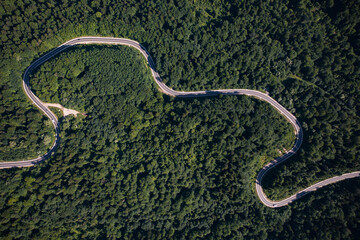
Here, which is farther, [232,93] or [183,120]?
[232,93]

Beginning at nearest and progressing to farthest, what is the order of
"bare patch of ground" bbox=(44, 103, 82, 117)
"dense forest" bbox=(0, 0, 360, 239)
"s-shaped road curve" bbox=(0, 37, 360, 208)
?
1. "dense forest" bbox=(0, 0, 360, 239)
2. "bare patch of ground" bbox=(44, 103, 82, 117)
3. "s-shaped road curve" bbox=(0, 37, 360, 208)

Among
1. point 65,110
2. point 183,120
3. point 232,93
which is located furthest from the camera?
point 232,93

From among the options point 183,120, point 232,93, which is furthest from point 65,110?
point 232,93

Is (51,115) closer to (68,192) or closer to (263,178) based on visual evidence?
(68,192)

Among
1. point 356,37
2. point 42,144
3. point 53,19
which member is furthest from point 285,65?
point 42,144

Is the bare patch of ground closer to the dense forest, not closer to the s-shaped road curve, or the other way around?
the s-shaped road curve

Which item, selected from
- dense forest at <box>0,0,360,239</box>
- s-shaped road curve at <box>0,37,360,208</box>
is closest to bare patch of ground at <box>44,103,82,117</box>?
s-shaped road curve at <box>0,37,360,208</box>

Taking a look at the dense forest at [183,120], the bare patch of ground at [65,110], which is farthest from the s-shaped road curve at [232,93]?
the dense forest at [183,120]

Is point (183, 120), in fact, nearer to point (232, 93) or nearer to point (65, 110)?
point (232, 93)
